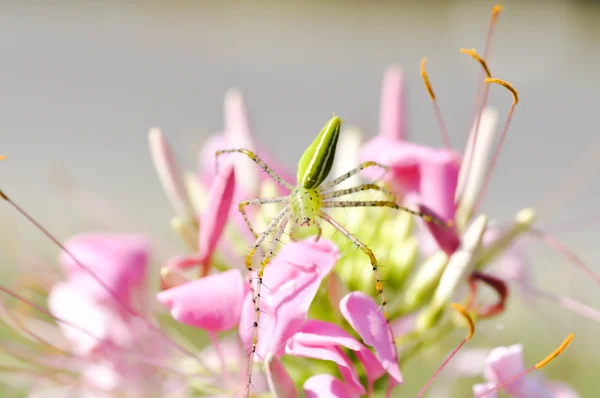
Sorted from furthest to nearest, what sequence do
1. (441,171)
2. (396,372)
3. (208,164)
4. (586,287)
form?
(586,287) → (208,164) → (441,171) → (396,372)

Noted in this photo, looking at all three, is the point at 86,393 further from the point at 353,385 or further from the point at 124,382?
the point at 353,385

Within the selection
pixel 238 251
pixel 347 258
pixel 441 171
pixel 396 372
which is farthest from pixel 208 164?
pixel 396 372

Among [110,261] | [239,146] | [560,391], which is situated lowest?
[560,391]

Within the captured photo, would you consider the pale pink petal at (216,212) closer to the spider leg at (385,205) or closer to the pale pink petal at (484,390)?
the spider leg at (385,205)

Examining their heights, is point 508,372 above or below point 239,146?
below

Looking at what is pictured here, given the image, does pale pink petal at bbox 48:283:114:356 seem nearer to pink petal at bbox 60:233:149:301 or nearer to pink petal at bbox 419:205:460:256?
pink petal at bbox 60:233:149:301

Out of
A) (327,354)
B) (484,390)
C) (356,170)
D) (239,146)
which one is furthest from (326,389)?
(239,146)

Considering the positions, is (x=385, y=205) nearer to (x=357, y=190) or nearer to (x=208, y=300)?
(x=357, y=190)
